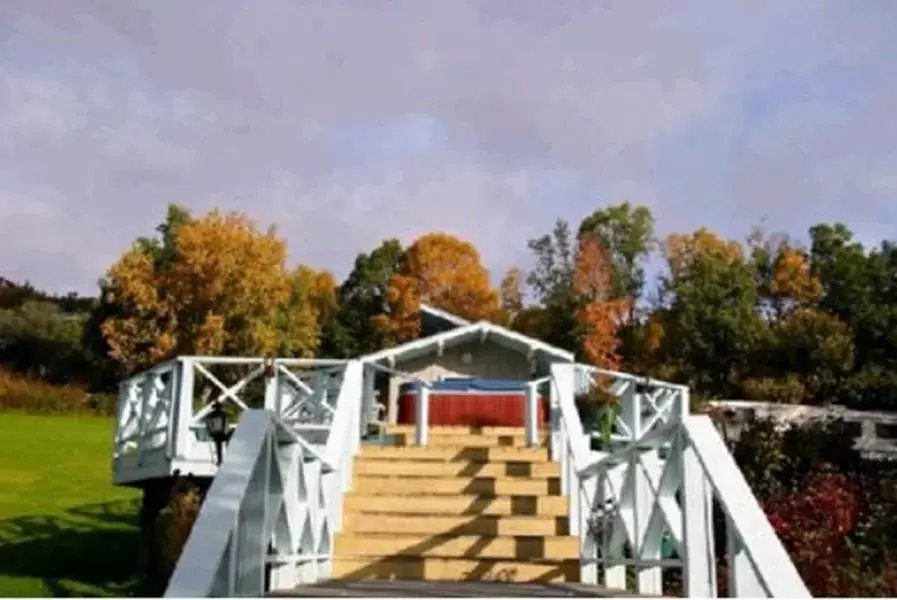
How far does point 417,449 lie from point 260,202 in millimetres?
24518

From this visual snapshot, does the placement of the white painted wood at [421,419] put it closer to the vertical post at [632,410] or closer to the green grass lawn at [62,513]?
the vertical post at [632,410]

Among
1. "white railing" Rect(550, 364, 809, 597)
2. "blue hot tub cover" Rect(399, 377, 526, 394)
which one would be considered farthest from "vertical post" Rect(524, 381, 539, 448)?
"blue hot tub cover" Rect(399, 377, 526, 394)

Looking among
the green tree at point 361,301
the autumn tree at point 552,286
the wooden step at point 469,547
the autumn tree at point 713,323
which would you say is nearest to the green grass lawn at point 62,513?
the wooden step at point 469,547

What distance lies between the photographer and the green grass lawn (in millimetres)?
12125

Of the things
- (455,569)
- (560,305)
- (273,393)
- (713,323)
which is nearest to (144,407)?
(273,393)

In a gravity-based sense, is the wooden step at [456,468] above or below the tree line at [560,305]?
below

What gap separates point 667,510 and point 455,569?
Answer: 269 cm

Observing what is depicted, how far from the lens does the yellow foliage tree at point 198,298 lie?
30.6 m

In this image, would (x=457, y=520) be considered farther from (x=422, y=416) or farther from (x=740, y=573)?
(x=740, y=573)

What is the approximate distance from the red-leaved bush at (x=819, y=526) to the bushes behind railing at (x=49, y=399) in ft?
73.9

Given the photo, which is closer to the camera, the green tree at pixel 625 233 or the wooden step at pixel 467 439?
the wooden step at pixel 467 439

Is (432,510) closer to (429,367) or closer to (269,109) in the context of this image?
(429,367)

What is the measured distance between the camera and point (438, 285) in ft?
120

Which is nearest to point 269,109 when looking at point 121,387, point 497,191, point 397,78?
point 397,78
